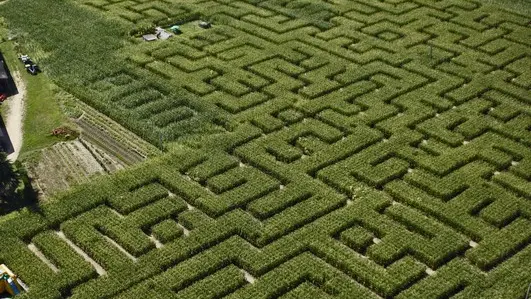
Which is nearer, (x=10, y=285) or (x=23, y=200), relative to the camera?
(x=10, y=285)

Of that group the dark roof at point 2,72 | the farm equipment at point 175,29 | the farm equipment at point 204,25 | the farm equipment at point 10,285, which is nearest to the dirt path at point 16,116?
the dark roof at point 2,72

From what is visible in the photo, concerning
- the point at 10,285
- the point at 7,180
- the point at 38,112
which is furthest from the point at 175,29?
the point at 10,285

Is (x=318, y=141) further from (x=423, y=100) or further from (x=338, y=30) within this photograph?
(x=338, y=30)

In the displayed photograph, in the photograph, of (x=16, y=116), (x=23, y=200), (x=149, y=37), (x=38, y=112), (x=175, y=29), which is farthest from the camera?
(x=175, y=29)

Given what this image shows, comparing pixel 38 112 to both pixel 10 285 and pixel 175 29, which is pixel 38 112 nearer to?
pixel 175 29

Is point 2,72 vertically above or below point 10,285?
above

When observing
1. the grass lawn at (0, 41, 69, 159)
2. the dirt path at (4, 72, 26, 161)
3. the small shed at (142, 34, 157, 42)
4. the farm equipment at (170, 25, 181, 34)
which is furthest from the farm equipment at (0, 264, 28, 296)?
the farm equipment at (170, 25, 181, 34)

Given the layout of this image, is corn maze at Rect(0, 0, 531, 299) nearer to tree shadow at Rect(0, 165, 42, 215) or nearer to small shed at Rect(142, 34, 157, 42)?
tree shadow at Rect(0, 165, 42, 215)

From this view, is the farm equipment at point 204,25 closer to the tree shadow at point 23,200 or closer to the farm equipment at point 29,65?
the farm equipment at point 29,65
